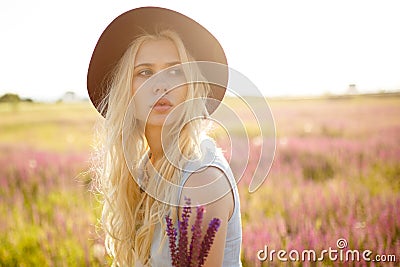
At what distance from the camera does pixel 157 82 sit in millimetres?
1763

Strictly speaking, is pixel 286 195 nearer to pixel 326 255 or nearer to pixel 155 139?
pixel 326 255

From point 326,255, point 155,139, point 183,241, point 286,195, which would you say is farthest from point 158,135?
point 286,195

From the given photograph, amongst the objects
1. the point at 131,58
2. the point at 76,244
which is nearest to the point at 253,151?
the point at 76,244

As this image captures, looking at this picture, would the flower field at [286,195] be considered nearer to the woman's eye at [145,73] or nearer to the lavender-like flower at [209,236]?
the woman's eye at [145,73]

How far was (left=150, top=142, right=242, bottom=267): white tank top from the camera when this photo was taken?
67.0 inches

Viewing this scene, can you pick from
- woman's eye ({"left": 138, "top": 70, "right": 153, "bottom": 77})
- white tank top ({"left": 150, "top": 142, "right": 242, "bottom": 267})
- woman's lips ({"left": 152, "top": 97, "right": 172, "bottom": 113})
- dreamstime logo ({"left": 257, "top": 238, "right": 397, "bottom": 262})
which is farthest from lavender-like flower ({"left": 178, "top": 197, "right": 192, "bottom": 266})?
dreamstime logo ({"left": 257, "top": 238, "right": 397, "bottom": 262})

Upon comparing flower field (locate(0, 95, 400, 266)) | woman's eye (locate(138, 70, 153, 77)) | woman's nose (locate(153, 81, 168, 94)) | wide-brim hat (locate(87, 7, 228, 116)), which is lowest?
flower field (locate(0, 95, 400, 266))

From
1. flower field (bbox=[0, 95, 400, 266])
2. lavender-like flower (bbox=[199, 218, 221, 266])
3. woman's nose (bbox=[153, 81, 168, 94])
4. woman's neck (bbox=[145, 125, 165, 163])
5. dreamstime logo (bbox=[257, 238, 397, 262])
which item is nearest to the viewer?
lavender-like flower (bbox=[199, 218, 221, 266])

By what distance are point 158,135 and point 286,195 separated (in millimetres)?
1281

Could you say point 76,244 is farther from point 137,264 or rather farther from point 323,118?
point 323,118

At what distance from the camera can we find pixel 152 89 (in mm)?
1773

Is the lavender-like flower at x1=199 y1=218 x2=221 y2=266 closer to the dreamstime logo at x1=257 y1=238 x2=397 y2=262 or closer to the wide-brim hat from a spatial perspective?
the wide-brim hat

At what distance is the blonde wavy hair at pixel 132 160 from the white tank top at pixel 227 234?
0.14 ft

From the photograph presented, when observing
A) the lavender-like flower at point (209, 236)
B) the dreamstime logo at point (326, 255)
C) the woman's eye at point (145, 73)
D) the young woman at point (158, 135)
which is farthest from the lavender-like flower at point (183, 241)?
the dreamstime logo at point (326, 255)
